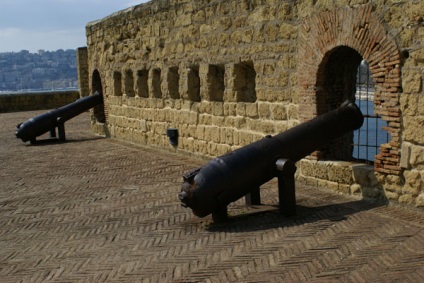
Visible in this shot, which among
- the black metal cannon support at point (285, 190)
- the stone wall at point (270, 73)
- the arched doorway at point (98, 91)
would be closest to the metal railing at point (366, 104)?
the stone wall at point (270, 73)

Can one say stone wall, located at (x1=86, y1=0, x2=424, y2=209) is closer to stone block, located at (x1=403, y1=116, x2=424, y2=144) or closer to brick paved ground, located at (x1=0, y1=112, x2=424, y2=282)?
stone block, located at (x1=403, y1=116, x2=424, y2=144)

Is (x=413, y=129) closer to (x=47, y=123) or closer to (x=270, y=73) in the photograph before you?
(x=270, y=73)

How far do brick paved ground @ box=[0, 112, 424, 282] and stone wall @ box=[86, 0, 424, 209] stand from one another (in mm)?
749

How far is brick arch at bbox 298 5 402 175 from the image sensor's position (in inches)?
236

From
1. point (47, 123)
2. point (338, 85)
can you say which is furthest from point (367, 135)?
point (47, 123)

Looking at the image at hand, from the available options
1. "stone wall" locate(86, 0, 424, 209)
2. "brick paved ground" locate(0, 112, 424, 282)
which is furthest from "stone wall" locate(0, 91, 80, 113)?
"brick paved ground" locate(0, 112, 424, 282)

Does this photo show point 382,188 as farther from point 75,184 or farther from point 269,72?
point 75,184

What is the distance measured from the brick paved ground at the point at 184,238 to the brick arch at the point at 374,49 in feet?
2.54

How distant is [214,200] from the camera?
557 cm

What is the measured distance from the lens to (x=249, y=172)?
5680mm

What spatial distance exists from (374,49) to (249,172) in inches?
86.1

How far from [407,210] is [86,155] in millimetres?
7970

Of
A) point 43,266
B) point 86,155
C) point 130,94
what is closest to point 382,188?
point 43,266

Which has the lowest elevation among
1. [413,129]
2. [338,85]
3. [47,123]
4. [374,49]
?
[47,123]
